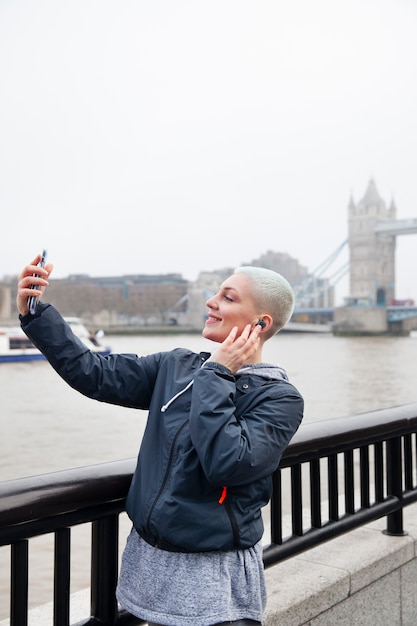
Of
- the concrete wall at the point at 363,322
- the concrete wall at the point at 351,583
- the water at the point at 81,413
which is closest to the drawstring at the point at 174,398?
the concrete wall at the point at 351,583

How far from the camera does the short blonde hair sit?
1459 mm

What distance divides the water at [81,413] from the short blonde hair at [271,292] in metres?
3.73

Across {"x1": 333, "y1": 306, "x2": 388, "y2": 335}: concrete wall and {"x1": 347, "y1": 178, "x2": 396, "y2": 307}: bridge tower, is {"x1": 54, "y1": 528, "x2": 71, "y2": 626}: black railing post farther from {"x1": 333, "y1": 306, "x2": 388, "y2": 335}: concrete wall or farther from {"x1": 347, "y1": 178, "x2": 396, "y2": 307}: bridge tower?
{"x1": 347, "y1": 178, "x2": 396, "y2": 307}: bridge tower

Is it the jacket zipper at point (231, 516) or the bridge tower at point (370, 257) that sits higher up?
the bridge tower at point (370, 257)

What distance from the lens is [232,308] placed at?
1.45m

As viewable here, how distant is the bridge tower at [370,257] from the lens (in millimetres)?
71000

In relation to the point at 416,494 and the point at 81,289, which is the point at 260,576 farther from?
the point at 81,289

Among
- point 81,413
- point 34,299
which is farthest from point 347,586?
point 81,413

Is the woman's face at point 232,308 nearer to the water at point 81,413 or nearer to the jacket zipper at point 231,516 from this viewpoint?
the jacket zipper at point 231,516

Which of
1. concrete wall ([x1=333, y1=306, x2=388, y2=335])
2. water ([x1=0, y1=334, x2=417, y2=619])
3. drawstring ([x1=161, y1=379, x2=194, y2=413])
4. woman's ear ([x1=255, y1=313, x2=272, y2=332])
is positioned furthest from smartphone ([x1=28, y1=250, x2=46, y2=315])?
concrete wall ([x1=333, y1=306, x2=388, y2=335])

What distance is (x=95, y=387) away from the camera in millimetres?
1493

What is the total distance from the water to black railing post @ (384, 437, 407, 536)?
9.08ft

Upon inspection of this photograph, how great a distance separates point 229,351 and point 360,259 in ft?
243

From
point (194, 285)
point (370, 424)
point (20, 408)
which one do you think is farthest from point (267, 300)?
point (194, 285)
